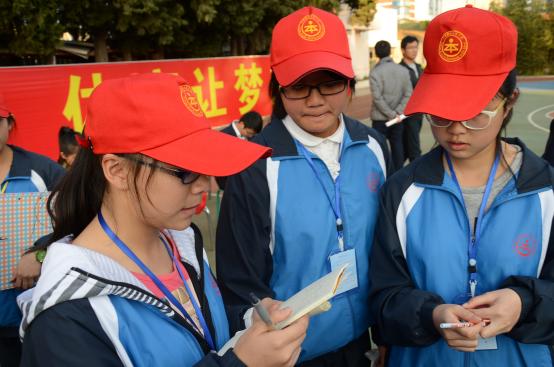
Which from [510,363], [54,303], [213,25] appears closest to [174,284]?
[54,303]

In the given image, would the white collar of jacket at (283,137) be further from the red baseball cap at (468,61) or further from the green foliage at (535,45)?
the green foliage at (535,45)

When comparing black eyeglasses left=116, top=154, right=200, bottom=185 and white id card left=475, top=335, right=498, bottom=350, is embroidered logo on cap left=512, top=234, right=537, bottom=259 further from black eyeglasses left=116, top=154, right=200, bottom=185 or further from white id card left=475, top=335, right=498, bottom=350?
black eyeglasses left=116, top=154, right=200, bottom=185

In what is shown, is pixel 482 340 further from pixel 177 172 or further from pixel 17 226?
pixel 17 226

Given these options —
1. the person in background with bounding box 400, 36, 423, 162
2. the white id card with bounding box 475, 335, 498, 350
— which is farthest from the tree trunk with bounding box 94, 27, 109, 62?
the white id card with bounding box 475, 335, 498, 350

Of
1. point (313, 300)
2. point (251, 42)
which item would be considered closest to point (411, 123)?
point (313, 300)

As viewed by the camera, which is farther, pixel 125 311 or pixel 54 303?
pixel 125 311

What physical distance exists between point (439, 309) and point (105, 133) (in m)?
1.14

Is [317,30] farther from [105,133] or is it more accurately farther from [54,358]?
[54,358]

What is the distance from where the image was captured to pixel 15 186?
2.42 metres

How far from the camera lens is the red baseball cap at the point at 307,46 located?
1.76 m

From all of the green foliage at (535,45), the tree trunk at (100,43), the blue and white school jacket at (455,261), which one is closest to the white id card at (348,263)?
the blue and white school jacket at (455,261)

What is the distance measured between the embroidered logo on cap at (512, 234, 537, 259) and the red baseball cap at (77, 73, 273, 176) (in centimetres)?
97

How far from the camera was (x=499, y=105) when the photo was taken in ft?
5.03

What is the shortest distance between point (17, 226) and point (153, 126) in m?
1.43
